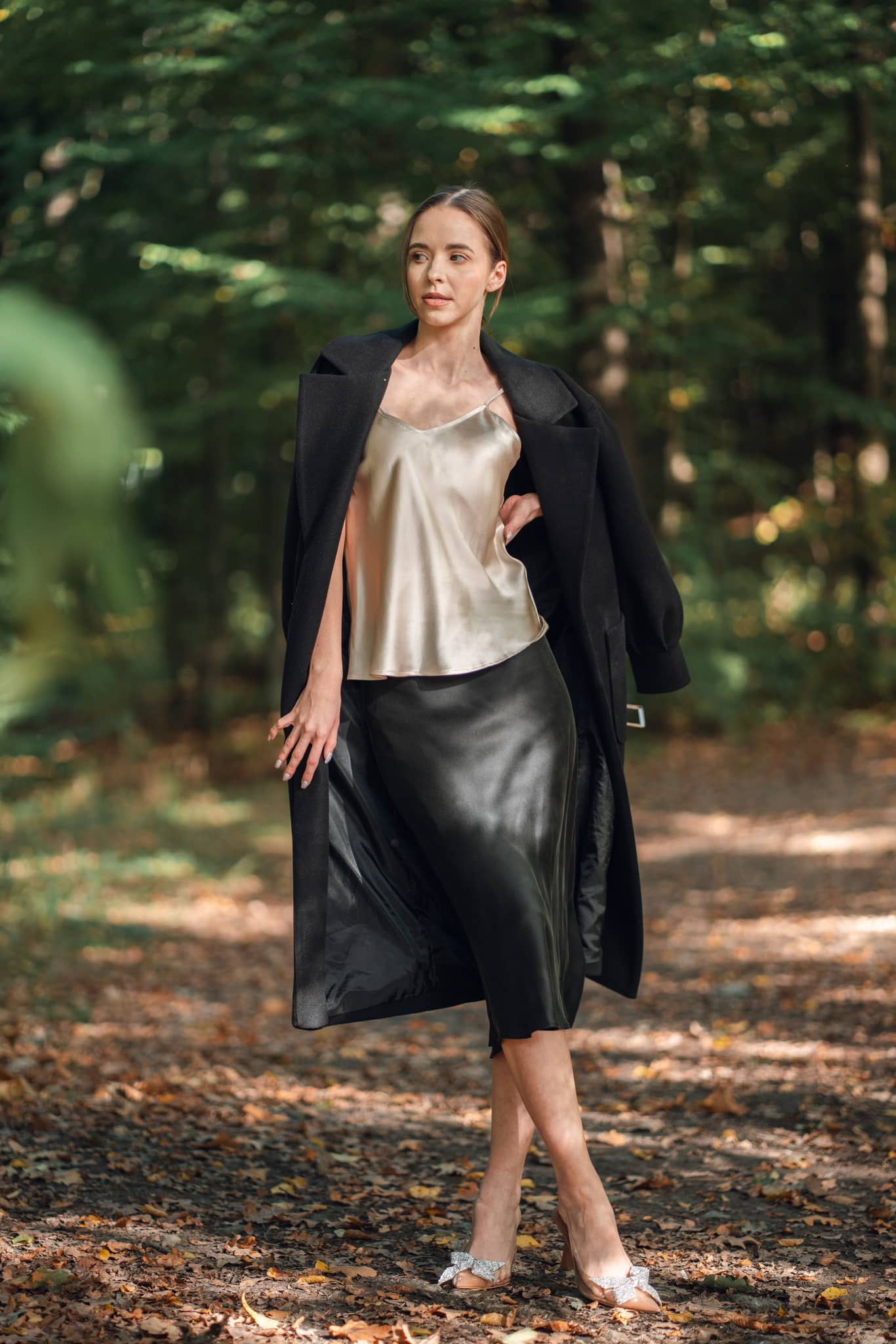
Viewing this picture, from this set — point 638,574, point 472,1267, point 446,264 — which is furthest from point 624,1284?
point 446,264

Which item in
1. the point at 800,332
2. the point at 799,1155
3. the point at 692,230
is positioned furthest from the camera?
the point at 800,332

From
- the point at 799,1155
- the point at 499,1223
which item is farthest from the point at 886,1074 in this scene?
the point at 499,1223

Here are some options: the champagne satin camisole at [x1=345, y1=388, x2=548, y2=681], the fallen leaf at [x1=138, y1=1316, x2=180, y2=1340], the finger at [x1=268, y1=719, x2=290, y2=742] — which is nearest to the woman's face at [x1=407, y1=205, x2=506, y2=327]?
the champagne satin camisole at [x1=345, y1=388, x2=548, y2=681]

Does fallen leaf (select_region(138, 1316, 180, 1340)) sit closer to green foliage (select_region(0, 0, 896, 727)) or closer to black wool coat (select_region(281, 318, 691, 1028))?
black wool coat (select_region(281, 318, 691, 1028))

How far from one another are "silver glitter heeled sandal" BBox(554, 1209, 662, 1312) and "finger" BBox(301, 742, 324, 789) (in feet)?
3.60

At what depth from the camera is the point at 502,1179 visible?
9.80ft

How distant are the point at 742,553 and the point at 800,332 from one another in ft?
14.6

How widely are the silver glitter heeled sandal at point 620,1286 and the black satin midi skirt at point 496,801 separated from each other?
503 millimetres

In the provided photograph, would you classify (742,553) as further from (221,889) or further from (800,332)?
(221,889)

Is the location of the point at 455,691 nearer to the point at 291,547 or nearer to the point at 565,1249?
the point at 291,547

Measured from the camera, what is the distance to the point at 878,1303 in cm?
287

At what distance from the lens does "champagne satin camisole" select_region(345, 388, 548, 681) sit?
286 centimetres

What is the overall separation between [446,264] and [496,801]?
1127mm

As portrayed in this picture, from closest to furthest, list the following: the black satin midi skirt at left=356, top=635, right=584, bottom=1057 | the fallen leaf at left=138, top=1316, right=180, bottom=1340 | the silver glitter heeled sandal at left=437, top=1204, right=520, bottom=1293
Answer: the fallen leaf at left=138, top=1316, right=180, bottom=1340 < the black satin midi skirt at left=356, top=635, right=584, bottom=1057 < the silver glitter heeled sandal at left=437, top=1204, right=520, bottom=1293
